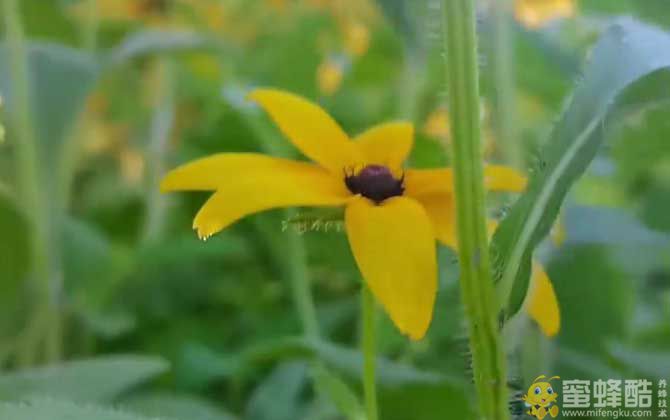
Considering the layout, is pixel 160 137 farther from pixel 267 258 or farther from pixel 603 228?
pixel 603 228

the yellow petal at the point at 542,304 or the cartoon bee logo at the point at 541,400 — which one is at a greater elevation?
the yellow petal at the point at 542,304

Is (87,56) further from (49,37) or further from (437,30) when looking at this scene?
(437,30)

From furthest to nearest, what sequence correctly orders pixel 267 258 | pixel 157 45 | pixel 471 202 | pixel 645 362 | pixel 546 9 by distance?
pixel 546 9 < pixel 267 258 < pixel 157 45 < pixel 645 362 < pixel 471 202

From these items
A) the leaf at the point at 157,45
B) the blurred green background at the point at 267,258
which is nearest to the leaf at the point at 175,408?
the blurred green background at the point at 267,258

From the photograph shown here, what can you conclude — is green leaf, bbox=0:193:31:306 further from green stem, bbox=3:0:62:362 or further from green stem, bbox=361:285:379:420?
green stem, bbox=361:285:379:420

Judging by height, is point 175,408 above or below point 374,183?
below

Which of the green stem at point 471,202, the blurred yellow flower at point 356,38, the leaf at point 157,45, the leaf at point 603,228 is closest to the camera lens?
the green stem at point 471,202

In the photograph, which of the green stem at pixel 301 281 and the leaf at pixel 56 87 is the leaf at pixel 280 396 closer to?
the green stem at pixel 301 281

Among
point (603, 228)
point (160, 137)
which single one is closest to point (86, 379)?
point (603, 228)

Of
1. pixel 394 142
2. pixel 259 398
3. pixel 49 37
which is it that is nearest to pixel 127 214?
pixel 49 37
